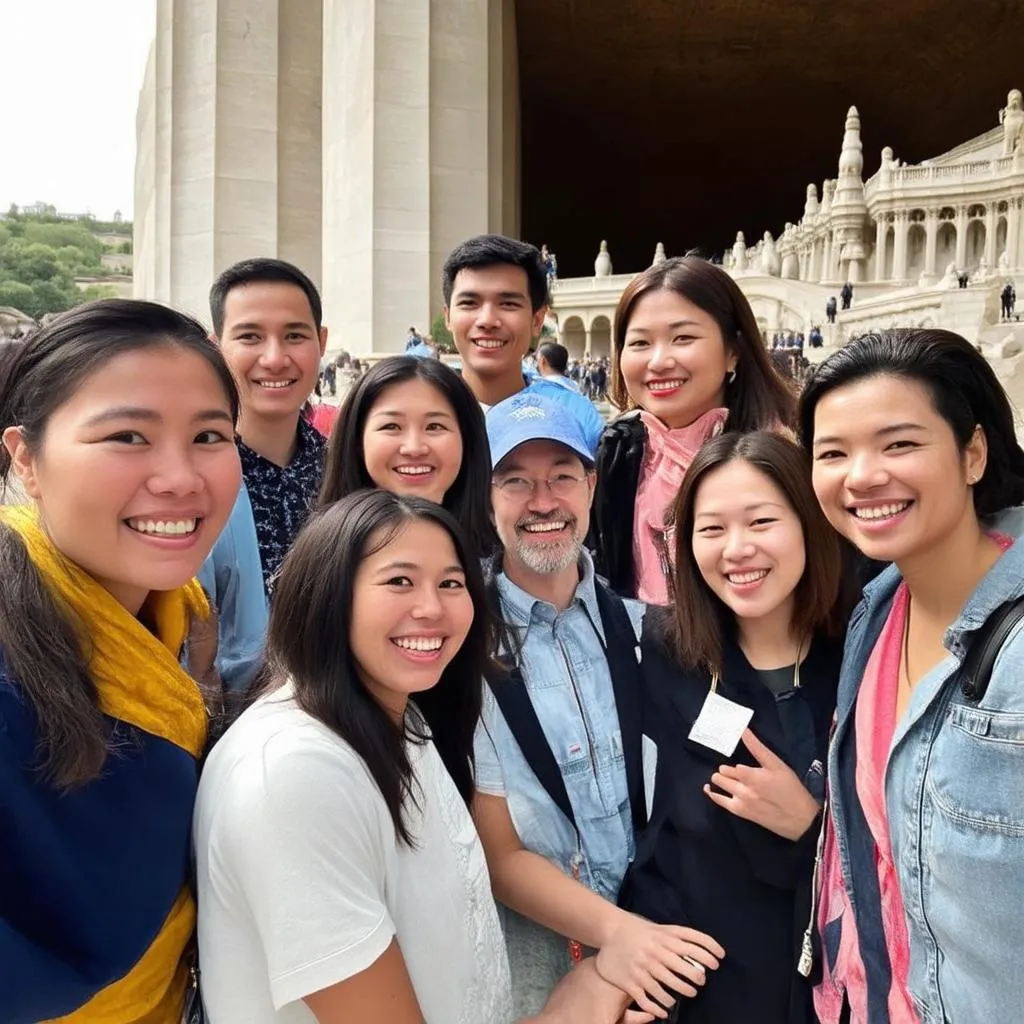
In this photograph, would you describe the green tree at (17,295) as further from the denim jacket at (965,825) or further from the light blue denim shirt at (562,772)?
the denim jacket at (965,825)

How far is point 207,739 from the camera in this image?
205 cm

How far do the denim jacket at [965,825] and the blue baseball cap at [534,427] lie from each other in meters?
1.29

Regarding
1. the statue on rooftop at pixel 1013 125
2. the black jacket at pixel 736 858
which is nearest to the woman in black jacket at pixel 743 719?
the black jacket at pixel 736 858

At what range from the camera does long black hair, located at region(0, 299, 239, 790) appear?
1607 millimetres

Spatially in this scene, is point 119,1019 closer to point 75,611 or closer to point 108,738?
point 108,738

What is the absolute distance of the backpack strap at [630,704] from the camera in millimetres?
2705

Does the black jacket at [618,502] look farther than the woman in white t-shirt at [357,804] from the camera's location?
Yes

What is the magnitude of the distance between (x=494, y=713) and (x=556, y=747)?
0.20 m

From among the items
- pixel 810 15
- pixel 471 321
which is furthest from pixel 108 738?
pixel 810 15

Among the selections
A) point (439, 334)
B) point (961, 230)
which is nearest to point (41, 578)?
point (439, 334)

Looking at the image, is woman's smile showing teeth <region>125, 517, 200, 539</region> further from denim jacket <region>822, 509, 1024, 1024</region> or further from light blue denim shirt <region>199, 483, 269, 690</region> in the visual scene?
denim jacket <region>822, 509, 1024, 1024</region>

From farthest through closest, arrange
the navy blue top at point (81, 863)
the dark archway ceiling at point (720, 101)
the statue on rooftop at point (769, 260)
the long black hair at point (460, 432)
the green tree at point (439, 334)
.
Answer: the dark archway ceiling at point (720, 101), the statue on rooftop at point (769, 260), the green tree at point (439, 334), the long black hair at point (460, 432), the navy blue top at point (81, 863)

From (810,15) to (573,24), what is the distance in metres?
10.2

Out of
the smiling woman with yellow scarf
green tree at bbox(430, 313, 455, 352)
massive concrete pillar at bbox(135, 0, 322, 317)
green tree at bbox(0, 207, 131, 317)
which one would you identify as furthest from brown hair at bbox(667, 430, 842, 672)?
green tree at bbox(0, 207, 131, 317)
